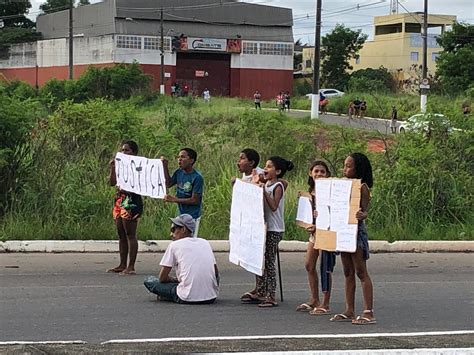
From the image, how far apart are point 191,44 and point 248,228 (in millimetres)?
66885

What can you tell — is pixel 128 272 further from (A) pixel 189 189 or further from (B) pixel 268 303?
(B) pixel 268 303

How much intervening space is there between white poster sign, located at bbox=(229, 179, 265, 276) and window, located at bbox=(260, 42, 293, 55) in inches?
2718

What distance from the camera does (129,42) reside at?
71.2 metres

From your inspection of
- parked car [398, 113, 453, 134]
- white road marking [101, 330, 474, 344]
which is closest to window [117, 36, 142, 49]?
parked car [398, 113, 453, 134]

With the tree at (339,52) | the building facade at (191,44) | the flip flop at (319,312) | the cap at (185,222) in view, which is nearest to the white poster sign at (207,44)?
the building facade at (191,44)

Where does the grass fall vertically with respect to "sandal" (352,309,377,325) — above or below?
above

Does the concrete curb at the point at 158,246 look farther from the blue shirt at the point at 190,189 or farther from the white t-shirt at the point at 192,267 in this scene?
the white t-shirt at the point at 192,267

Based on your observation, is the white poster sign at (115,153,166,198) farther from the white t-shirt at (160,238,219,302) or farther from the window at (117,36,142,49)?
the window at (117,36,142,49)

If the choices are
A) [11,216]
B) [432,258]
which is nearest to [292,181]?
[432,258]

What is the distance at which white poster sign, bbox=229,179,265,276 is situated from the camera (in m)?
8.67

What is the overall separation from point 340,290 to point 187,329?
120 inches

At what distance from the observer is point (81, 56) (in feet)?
248

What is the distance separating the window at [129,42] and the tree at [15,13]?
1188 inches

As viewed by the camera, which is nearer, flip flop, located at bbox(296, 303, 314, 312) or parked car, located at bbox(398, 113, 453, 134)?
flip flop, located at bbox(296, 303, 314, 312)
